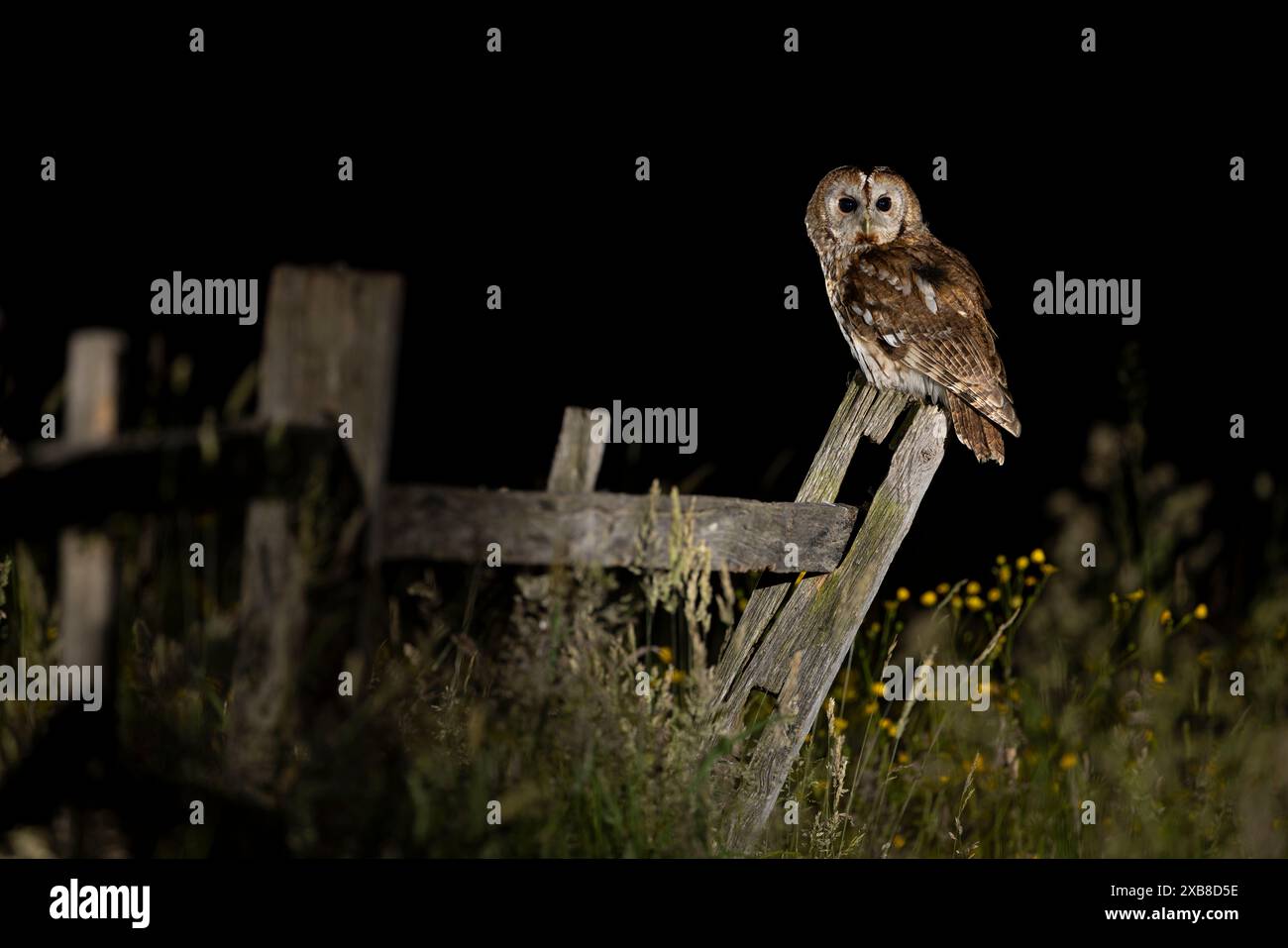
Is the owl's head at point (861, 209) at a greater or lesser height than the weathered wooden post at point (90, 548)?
greater

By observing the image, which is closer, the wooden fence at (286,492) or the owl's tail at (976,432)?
the wooden fence at (286,492)

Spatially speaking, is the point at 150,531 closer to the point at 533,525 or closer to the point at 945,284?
the point at 533,525

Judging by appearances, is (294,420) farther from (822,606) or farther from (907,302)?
(907,302)

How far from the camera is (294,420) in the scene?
2.64m

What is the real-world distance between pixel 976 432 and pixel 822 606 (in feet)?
4.42

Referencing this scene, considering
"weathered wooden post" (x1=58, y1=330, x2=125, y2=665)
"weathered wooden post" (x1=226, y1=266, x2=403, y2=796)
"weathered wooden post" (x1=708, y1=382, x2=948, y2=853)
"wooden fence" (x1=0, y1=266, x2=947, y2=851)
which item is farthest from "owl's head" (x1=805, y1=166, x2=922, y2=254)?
"weathered wooden post" (x1=58, y1=330, x2=125, y2=665)

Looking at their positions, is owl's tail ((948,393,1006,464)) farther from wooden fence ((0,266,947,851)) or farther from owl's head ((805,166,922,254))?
wooden fence ((0,266,947,851))

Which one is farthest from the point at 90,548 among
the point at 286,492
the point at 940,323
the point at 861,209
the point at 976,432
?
the point at 861,209

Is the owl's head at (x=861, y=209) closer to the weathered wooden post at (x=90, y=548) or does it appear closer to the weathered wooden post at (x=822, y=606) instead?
the weathered wooden post at (x=822, y=606)

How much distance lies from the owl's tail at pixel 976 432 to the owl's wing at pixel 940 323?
0.12 ft

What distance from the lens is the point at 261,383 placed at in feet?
8.79

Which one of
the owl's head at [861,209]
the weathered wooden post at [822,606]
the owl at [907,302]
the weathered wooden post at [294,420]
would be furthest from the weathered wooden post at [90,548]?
the owl's head at [861,209]

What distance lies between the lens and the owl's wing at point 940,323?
4.91 m

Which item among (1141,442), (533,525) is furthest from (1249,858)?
(533,525)
